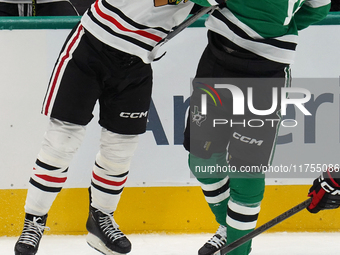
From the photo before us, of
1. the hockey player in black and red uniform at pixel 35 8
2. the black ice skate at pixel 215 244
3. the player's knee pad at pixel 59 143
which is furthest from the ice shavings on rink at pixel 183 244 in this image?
the hockey player in black and red uniform at pixel 35 8

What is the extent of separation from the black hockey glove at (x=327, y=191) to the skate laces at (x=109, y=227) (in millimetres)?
772

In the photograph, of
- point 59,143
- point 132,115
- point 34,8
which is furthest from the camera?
point 34,8

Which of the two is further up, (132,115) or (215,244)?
(132,115)

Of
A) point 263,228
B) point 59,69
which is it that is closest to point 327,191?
point 263,228

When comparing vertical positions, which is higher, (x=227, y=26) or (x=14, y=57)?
(x=227, y=26)

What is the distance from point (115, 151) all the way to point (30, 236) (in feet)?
1.45

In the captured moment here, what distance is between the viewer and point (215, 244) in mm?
2115

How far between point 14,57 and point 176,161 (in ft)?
2.86

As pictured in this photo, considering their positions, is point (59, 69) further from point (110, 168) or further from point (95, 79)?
point (110, 168)

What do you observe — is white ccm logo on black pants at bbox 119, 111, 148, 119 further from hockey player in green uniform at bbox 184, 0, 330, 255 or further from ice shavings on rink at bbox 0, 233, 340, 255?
ice shavings on rink at bbox 0, 233, 340, 255

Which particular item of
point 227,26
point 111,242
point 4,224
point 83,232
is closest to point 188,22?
point 227,26

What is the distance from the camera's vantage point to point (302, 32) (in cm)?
229

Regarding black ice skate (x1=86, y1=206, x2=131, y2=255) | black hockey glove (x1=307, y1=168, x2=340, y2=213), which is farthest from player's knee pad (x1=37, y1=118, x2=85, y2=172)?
black hockey glove (x1=307, y1=168, x2=340, y2=213)

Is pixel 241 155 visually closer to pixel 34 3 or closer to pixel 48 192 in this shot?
pixel 48 192
